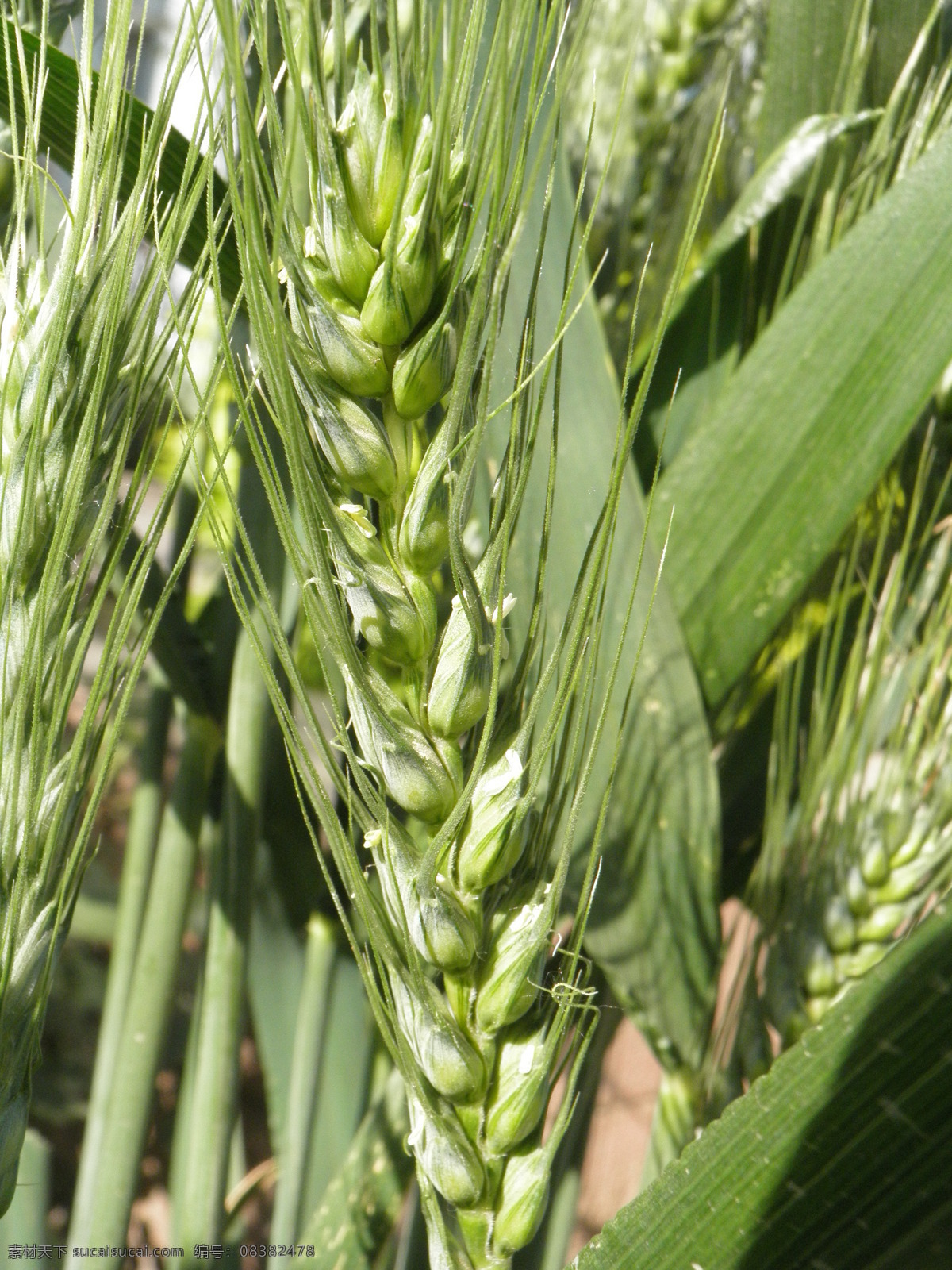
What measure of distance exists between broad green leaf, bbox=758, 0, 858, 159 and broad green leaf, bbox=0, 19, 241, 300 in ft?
0.81

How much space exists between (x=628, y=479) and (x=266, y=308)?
183 mm

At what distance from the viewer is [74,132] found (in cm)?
31

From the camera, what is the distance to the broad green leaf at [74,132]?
0.94 ft

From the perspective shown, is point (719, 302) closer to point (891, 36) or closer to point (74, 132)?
point (891, 36)

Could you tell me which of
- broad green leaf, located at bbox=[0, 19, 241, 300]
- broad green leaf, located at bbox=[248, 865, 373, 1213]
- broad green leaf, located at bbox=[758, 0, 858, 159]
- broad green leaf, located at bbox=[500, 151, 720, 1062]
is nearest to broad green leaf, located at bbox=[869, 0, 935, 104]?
broad green leaf, located at bbox=[758, 0, 858, 159]

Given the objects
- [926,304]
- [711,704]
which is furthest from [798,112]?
[711,704]

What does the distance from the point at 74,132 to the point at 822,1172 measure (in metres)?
0.38

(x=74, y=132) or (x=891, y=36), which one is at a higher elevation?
(x=891, y=36)

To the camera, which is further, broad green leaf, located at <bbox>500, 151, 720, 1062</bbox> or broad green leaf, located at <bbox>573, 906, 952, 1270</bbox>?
broad green leaf, located at <bbox>500, 151, 720, 1062</bbox>

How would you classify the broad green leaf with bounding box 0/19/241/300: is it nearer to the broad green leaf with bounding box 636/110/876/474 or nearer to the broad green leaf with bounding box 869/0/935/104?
the broad green leaf with bounding box 636/110/876/474

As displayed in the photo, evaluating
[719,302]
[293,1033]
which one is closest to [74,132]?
[719,302]

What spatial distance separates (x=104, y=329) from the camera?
0.24m

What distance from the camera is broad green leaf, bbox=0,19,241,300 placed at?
0.29m

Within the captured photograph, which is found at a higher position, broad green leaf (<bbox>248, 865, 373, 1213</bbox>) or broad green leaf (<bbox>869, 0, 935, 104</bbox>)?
broad green leaf (<bbox>869, 0, 935, 104</bbox>)
